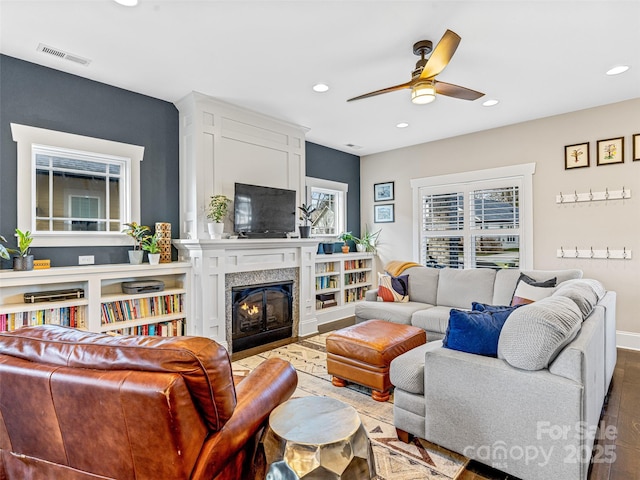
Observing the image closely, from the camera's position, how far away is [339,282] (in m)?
5.64

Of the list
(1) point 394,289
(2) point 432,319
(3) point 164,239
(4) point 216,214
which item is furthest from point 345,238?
(3) point 164,239

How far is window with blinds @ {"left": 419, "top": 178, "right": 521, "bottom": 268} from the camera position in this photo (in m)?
4.91

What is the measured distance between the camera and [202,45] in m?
2.82

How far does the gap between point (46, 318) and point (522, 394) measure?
11.7ft

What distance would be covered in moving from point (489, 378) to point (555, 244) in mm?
3487

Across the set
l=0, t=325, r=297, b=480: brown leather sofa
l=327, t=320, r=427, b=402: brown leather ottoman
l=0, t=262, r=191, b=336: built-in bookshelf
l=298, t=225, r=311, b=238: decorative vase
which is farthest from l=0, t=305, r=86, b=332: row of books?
l=298, t=225, r=311, b=238: decorative vase

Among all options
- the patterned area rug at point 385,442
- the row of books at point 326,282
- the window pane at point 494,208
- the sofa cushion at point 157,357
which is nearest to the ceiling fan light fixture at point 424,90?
the patterned area rug at point 385,442

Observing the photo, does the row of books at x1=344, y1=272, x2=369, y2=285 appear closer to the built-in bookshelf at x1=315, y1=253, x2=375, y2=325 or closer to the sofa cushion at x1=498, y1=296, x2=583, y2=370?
the built-in bookshelf at x1=315, y1=253, x2=375, y2=325

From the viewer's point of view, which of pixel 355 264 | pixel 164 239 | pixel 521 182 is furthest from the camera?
pixel 355 264

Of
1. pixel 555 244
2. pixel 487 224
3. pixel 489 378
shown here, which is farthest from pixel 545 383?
pixel 487 224

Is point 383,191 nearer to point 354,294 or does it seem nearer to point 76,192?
point 354,294

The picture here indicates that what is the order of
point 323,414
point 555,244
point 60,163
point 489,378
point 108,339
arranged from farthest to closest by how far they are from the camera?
point 555,244 → point 60,163 → point 489,378 → point 323,414 → point 108,339

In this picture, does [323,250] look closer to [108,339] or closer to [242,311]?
[242,311]

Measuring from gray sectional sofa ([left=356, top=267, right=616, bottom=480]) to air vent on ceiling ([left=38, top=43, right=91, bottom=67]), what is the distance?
11.6 feet
